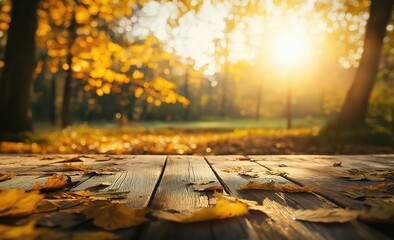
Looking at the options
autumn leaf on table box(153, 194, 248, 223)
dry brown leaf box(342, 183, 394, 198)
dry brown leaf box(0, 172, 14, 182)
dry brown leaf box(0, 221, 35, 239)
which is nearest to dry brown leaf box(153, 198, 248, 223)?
autumn leaf on table box(153, 194, 248, 223)

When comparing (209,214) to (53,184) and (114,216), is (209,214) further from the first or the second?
(53,184)

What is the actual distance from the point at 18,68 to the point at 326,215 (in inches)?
297

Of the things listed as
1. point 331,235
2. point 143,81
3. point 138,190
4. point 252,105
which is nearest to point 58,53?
point 143,81

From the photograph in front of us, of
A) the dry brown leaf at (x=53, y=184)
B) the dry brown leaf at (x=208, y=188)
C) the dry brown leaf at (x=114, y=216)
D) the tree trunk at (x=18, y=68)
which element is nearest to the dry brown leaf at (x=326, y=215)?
the dry brown leaf at (x=208, y=188)

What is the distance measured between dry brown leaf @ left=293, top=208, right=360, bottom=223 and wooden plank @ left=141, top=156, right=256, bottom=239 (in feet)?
0.72

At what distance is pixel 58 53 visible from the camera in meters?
11.0

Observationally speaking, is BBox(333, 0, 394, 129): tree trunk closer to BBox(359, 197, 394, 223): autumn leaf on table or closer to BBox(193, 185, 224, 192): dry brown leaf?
BBox(193, 185, 224, 192): dry brown leaf

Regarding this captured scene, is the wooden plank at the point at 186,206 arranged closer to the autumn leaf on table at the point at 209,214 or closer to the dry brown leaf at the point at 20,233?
the autumn leaf on table at the point at 209,214

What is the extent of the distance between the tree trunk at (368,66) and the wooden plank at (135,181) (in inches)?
296

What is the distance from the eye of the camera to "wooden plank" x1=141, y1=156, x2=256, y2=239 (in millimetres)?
1014

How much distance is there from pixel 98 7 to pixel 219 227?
28.1 ft

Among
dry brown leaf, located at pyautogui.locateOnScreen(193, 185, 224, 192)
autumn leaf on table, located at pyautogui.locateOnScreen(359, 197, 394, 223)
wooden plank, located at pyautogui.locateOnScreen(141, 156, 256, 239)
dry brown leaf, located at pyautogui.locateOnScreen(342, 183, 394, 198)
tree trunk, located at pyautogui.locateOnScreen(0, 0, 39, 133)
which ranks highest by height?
tree trunk, located at pyautogui.locateOnScreen(0, 0, 39, 133)

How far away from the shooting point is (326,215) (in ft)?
3.83

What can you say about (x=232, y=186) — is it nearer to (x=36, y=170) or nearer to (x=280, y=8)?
(x=36, y=170)
